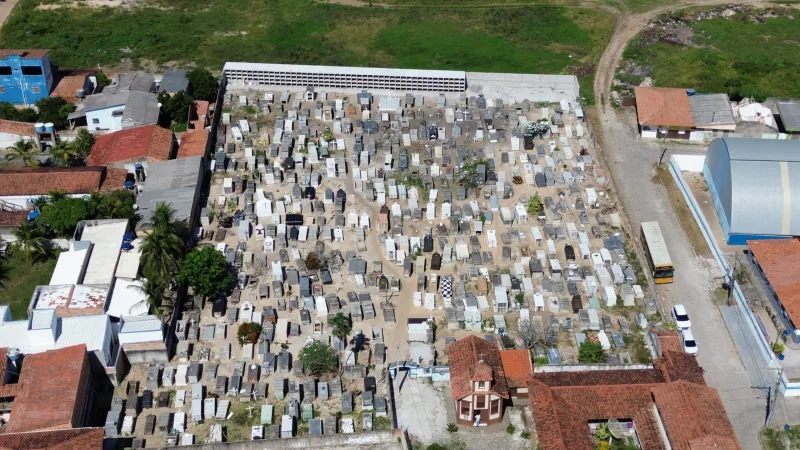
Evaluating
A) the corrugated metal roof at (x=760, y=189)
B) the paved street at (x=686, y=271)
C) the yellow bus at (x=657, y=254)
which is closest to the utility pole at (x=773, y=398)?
the paved street at (x=686, y=271)

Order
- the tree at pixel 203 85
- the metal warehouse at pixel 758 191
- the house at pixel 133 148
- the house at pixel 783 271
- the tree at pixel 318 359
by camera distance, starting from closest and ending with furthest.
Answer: the tree at pixel 318 359 → the house at pixel 783 271 → the metal warehouse at pixel 758 191 → the house at pixel 133 148 → the tree at pixel 203 85

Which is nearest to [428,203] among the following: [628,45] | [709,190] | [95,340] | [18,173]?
[709,190]

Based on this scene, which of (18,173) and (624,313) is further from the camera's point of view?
(18,173)

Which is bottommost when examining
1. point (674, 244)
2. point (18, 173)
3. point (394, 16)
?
point (674, 244)

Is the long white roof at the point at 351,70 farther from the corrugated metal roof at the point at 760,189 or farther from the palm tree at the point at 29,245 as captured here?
the palm tree at the point at 29,245

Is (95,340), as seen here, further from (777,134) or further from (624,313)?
(777,134)

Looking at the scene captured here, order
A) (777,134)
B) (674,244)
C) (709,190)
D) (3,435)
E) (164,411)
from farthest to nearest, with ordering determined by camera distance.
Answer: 1. (777,134)
2. (709,190)
3. (674,244)
4. (164,411)
5. (3,435)

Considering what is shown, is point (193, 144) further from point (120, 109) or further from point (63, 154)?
point (63, 154)
